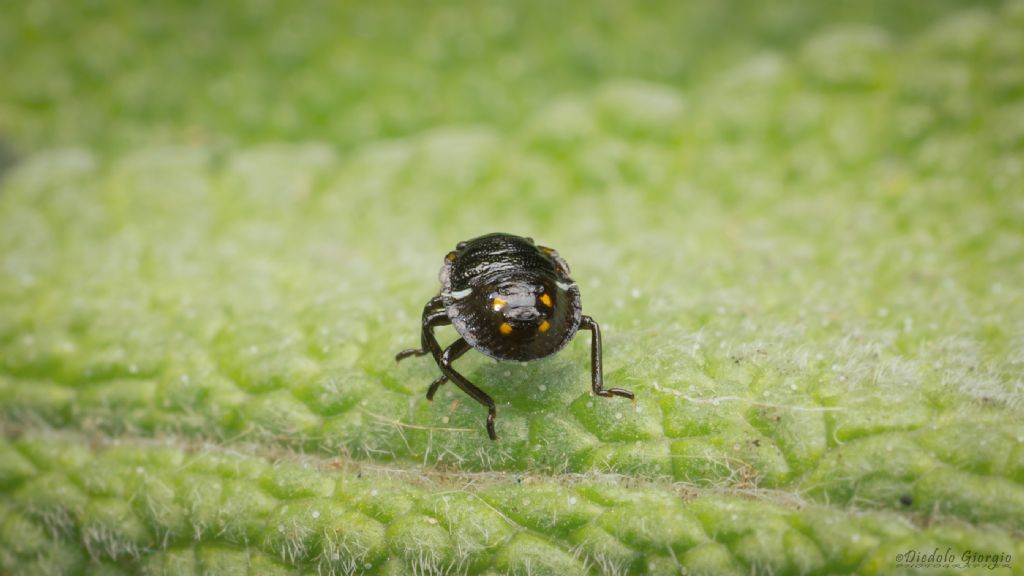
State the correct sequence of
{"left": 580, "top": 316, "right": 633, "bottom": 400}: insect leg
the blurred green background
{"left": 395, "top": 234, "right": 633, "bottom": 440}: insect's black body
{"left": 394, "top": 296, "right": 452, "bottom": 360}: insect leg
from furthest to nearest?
1. {"left": 394, "top": 296, "right": 452, "bottom": 360}: insect leg
2. {"left": 580, "top": 316, "right": 633, "bottom": 400}: insect leg
3. {"left": 395, "top": 234, "right": 633, "bottom": 440}: insect's black body
4. the blurred green background

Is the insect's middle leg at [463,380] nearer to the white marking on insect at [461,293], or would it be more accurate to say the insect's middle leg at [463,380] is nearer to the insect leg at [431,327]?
the insect leg at [431,327]

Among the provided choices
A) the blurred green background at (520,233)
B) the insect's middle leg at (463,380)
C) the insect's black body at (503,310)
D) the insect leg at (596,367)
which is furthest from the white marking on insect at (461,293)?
the insect leg at (596,367)

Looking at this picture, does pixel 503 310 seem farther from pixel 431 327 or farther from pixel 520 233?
pixel 520 233

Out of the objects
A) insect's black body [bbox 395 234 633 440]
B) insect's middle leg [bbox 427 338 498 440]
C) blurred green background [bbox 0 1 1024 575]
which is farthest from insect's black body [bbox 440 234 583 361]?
blurred green background [bbox 0 1 1024 575]

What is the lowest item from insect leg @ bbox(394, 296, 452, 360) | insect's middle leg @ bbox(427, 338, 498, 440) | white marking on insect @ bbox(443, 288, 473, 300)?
insect's middle leg @ bbox(427, 338, 498, 440)

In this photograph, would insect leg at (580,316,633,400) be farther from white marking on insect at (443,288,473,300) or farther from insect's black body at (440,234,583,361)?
white marking on insect at (443,288,473,300)

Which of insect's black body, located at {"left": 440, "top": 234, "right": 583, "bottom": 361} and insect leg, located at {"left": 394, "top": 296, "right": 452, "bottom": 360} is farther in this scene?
insect leg, located at {"left": 394, "top": 296, "right": 452, "bottom": 360}

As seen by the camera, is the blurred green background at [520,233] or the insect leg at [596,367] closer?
the blurred green background at [520,233]

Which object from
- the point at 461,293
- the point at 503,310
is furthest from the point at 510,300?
the point at 461,293

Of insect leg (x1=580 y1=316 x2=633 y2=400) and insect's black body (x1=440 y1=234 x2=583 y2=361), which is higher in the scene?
insect's black body (x1=440 y1=234 x2=583 y2=361)
